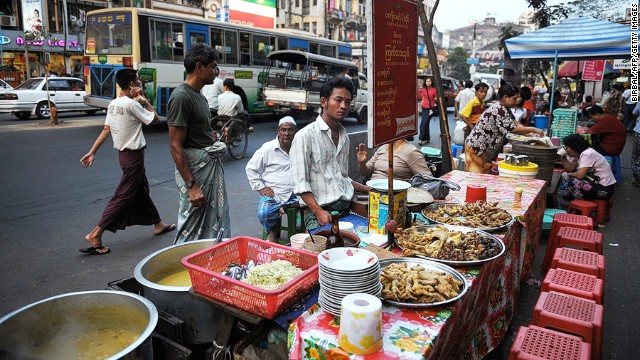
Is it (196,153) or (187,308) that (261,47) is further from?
(187,308)

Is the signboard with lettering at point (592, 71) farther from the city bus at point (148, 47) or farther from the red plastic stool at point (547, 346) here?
the red plastic stool at point (547, 346)

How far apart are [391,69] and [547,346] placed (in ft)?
5.44

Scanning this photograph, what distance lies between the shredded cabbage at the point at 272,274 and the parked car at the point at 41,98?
15.4 meters

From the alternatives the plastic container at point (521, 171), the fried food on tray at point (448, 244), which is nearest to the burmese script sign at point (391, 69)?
the fried food on tray at point (448, 244)

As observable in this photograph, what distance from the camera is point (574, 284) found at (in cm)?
294

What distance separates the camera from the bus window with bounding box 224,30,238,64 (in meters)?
15.0

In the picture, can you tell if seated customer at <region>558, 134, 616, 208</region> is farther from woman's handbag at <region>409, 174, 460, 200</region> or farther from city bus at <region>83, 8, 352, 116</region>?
city bus at <region>83, 8, 352, 116</region>

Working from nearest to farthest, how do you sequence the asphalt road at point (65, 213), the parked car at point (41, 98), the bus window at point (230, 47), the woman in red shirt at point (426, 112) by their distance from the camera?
1. the asphalt road at point (65, 213)
2. the woman in red shirt at point (426, 112)
3. the parked car at point (41, 98)
4. the bus window at point (230, 47)

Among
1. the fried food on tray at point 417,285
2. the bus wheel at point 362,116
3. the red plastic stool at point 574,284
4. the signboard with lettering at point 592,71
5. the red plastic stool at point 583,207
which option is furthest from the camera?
the bus wheel at point 362,116

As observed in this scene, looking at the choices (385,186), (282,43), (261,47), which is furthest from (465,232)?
(282,43)

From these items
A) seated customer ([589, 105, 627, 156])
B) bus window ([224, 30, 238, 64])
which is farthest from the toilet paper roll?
bus window ([224, 30, 238, 64])

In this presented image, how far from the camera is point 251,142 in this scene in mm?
11883

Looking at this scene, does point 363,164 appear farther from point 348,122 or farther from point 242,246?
point 348,122

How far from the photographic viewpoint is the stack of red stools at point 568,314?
7.23 ft
